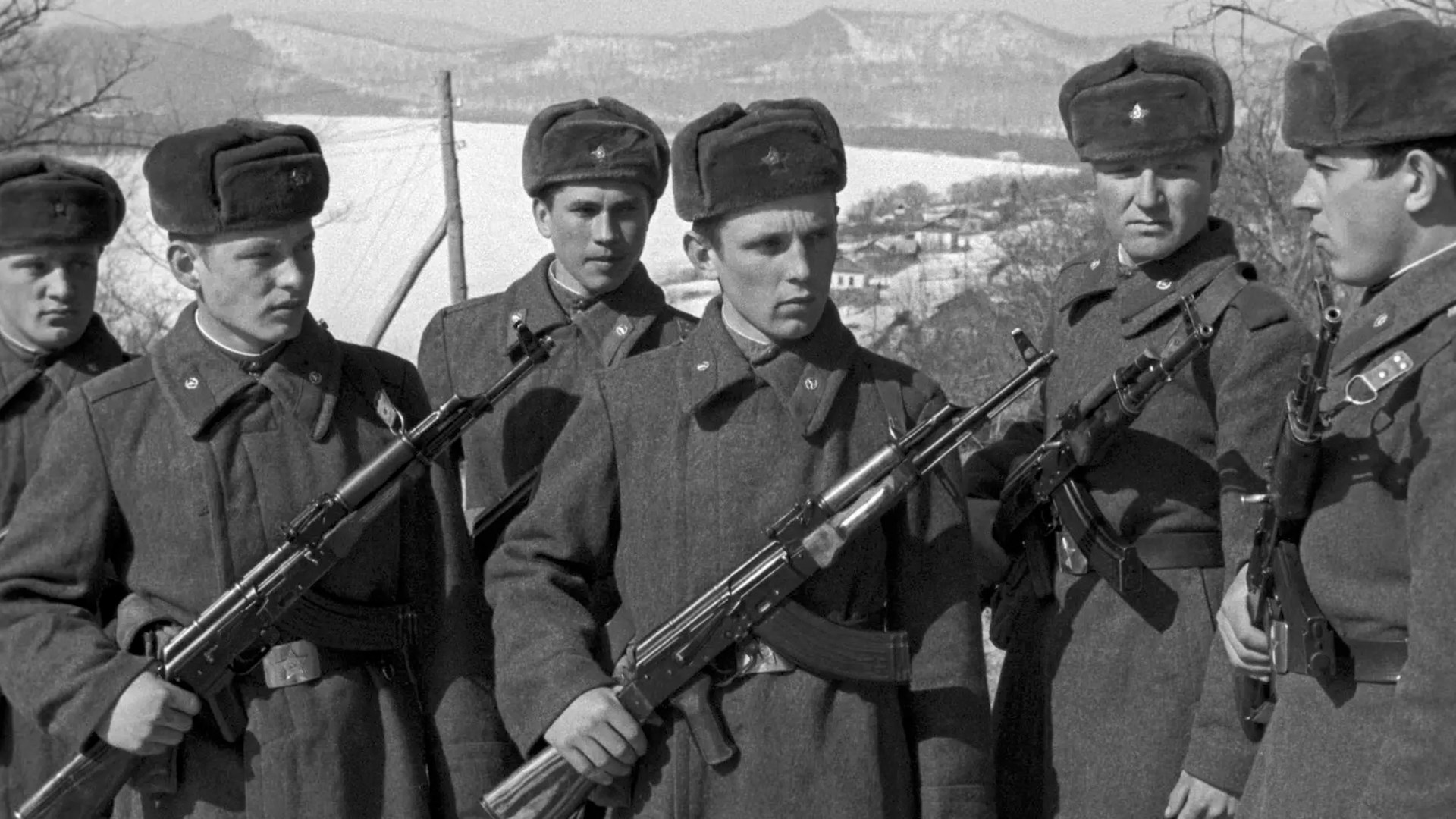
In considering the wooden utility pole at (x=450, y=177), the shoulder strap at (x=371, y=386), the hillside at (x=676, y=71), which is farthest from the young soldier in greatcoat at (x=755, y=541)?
the hillside at (x=676, y=71)

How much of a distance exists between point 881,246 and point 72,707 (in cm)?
1533

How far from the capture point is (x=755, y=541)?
3.61 meters

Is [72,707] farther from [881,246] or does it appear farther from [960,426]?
[881,246]

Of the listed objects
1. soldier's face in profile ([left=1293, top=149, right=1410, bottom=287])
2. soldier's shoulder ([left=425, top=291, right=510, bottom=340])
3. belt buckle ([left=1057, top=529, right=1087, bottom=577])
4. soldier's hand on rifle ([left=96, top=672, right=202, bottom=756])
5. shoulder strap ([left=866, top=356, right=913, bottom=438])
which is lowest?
soldier's hand on rifle ([left=96, top=672, right=202, bottom=756])

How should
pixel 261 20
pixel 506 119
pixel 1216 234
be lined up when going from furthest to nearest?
pixel 261 20 < pixel 506 119 < pixel 1216 234

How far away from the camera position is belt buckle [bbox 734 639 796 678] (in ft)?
11.7

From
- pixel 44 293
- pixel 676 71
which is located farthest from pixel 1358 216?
pixel 676 71

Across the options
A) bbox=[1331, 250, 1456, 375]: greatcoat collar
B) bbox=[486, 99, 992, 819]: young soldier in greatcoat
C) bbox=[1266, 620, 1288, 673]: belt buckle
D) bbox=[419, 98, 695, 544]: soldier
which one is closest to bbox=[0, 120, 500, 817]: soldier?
bbox=[486, 99, 992, 819]: young soldier in greatcoat

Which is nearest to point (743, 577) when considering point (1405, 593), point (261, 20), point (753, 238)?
point (753, 238)

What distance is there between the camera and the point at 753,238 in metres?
3.71

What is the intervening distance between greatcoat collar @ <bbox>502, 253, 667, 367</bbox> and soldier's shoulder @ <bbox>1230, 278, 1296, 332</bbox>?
174 cm

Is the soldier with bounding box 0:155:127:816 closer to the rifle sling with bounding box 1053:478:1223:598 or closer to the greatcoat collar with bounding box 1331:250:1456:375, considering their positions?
the rifle sling with bounding box 1053:478:1223:598

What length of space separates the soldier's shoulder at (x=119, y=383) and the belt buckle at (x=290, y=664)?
64 cm

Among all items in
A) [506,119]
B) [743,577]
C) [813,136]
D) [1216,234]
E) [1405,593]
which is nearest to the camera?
[1405,593]
